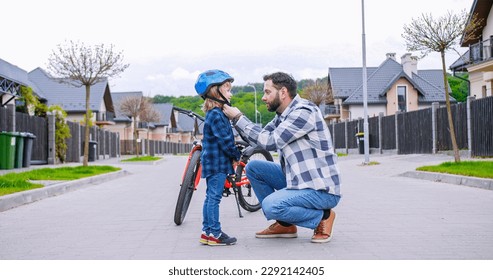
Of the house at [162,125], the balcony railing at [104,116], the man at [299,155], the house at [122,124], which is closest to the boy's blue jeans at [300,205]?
the man at [299,155]

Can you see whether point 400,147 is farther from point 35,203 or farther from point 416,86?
point 416,86

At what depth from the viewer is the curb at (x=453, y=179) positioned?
10702mm

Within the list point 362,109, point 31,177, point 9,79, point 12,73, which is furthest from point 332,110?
point 31,177

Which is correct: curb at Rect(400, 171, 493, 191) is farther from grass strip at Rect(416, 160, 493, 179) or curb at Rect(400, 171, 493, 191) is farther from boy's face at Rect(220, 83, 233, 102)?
boy's face at Rect(220, 83, 233, 102)

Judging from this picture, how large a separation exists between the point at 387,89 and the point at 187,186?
46968 millimetres

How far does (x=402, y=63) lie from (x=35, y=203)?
5039 centimetres

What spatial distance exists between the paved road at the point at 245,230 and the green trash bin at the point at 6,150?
273 inches

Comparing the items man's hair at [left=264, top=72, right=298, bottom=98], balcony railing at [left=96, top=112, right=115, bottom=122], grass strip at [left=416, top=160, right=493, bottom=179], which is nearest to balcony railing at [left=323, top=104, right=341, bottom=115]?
balcony railing at [left=96, top=112, right=115, bottom=122]

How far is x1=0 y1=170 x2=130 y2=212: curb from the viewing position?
8945 millimetres

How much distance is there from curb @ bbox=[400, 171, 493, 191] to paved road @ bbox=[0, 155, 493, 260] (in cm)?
19

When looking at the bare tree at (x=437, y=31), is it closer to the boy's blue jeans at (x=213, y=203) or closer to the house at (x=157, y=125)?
the boy's blue jeans at (x=213, y=203)

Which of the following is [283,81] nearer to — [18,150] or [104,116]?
[18,150]

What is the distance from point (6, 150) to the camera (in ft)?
54.5

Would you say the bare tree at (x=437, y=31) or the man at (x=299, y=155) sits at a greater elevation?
the bare tree at (x=437, y=31)
